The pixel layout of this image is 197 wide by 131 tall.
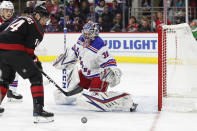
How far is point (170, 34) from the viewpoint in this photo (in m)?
3.95

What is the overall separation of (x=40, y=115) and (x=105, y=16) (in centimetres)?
619

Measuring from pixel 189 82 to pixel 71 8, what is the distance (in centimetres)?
616

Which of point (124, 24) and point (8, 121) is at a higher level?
point (124, 24)

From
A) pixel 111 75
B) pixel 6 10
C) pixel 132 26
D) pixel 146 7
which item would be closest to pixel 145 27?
pixel 132 26

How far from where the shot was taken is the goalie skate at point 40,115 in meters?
3.23

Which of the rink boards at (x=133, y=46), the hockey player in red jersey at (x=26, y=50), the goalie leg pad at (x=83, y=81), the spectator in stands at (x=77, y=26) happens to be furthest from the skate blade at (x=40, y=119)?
the spectator in stands at (x=77, y=26)

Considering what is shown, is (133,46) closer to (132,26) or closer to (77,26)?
(132,26)

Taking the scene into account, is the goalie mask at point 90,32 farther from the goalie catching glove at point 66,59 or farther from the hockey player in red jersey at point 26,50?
the hockey player in red jersey at point 26,50

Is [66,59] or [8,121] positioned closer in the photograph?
[8,121]

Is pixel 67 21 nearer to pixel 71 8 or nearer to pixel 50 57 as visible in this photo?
pixel 71 8

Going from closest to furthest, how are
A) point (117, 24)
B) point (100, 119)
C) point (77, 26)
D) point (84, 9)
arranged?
1. point (100, 119)
2. point (117, 24)
3. point (77, 26)
4. point (84, 9)

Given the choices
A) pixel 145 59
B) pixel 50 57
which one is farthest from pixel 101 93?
pixel 50 57

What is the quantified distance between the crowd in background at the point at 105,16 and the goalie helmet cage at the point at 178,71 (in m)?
4.73

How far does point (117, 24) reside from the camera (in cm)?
893
